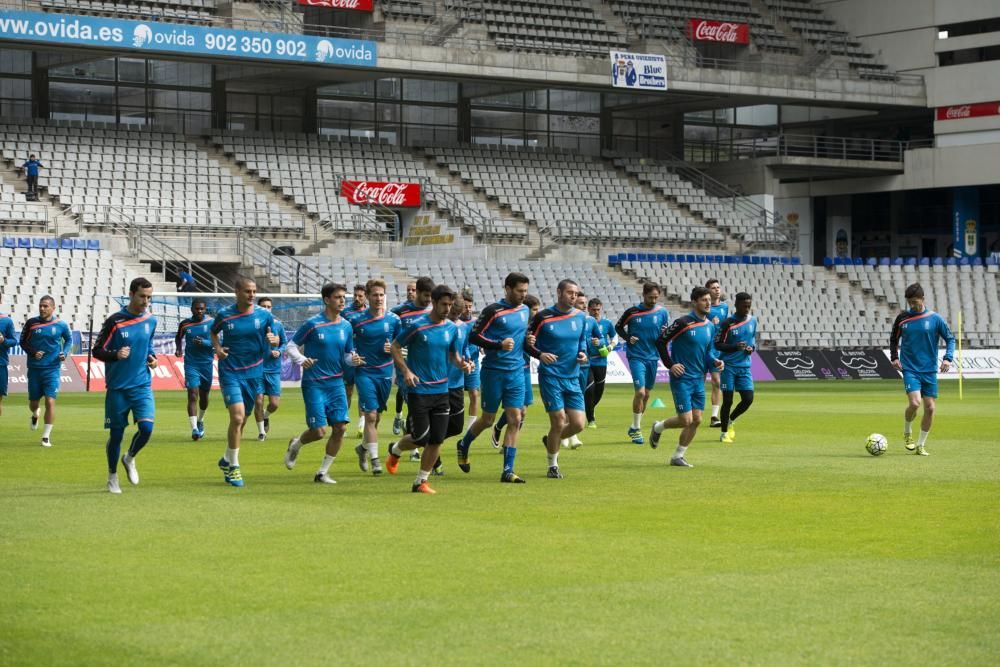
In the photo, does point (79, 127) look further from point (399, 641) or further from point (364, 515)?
point (399, 641)

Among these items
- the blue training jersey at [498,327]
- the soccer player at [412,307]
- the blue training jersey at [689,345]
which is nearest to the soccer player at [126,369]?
the soccer player at [412,307]

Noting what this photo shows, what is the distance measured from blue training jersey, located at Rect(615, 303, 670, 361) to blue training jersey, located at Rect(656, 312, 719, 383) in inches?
172

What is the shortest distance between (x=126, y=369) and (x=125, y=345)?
9.1 inches

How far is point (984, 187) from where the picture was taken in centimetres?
6506

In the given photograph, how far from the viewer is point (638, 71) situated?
55.7 metres

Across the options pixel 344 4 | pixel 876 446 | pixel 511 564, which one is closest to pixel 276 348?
pixel 876 446

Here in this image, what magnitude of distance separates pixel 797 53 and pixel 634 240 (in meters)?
13.0

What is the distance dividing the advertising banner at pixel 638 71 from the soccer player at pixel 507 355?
40664mm

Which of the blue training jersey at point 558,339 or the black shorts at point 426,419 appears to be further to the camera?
the blue training jersey at point 558,339

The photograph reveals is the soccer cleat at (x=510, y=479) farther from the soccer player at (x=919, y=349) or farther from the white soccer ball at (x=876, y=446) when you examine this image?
the soccer player at (x=919, y=349)

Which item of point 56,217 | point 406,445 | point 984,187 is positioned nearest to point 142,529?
point 406,445

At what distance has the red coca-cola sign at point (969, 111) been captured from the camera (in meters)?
59.8

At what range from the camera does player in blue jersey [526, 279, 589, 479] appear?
1583 centimetres

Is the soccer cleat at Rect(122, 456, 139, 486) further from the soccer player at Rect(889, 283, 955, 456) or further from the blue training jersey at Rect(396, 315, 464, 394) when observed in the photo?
the soccer player at Rect(889, 283, 955, 456)
